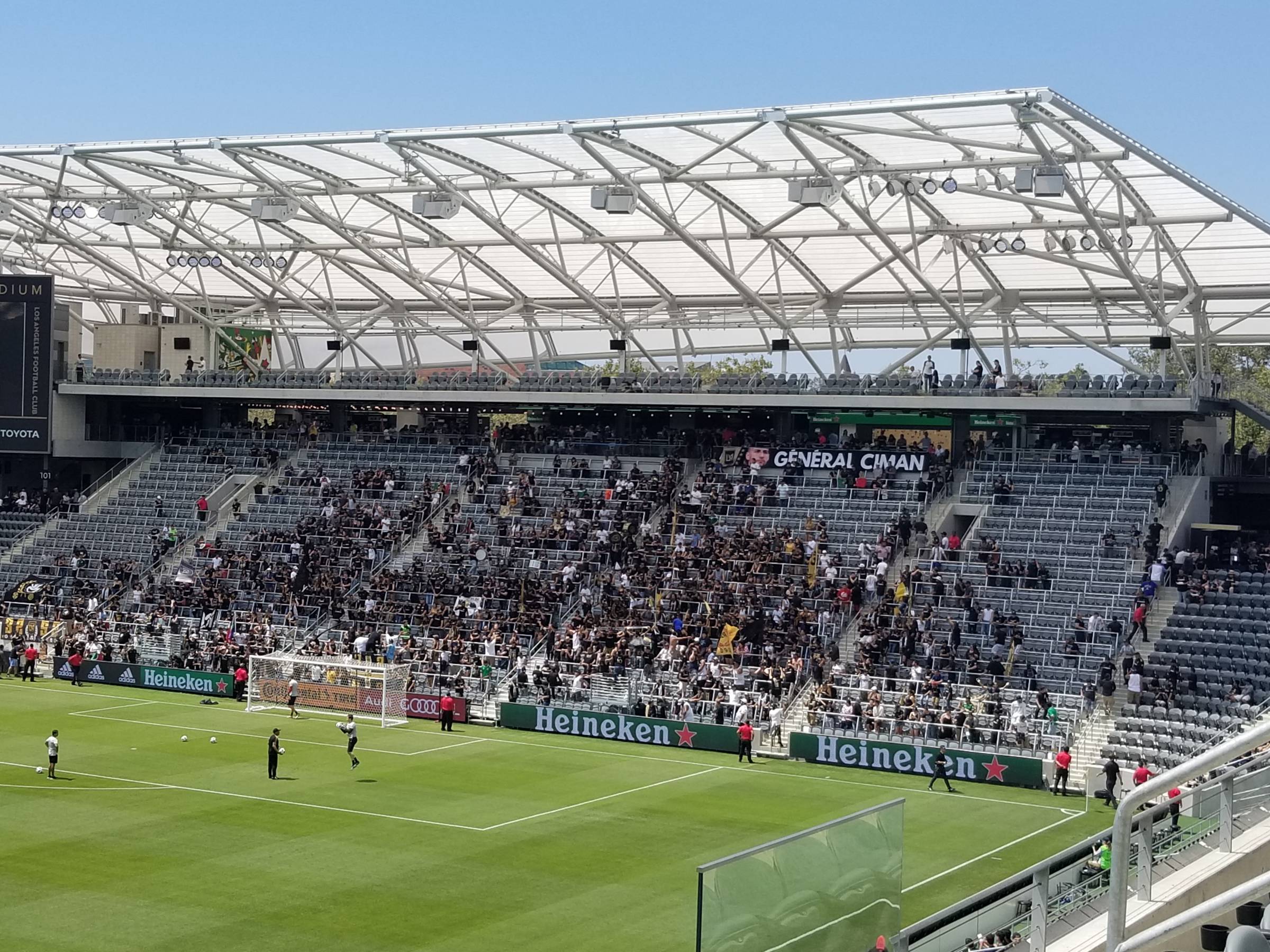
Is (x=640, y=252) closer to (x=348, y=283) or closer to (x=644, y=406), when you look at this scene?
(x=644, y=406)

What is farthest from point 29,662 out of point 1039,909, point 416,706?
point 1039,909

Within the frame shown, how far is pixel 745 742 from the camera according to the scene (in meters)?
39.8

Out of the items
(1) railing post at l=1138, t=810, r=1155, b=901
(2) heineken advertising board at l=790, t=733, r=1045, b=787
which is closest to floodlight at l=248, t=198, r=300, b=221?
(2) heineken advertising board at l=790, t=733, r=1045, b=787

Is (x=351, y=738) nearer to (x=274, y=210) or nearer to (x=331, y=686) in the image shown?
(x=331, y=686)

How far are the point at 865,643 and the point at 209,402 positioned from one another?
34.6 m

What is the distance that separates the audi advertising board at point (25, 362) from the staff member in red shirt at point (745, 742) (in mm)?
34473

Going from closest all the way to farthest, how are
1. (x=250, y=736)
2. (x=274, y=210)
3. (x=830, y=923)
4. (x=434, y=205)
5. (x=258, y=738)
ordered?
(x=830, y=923), (x=258, y=738), (x=250, y=736), (x=434, y=205), (x=274, y=210)

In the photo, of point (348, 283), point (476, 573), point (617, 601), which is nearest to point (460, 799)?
point (617, 601)

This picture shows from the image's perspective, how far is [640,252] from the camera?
182 feet

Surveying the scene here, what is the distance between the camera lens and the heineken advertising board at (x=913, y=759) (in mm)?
37312

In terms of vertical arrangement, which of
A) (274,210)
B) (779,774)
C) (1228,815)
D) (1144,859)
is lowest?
(779,774)

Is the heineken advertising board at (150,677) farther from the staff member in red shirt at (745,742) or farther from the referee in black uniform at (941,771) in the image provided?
the referee in black uniform at (941,771)

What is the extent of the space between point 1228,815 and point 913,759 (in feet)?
69.0

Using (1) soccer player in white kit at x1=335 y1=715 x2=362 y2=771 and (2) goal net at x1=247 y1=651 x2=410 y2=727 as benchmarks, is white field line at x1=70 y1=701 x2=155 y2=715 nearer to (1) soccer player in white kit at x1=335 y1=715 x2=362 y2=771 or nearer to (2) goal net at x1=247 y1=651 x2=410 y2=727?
(2) goal net at x1=247 y1=651 x2=410 y2=727
